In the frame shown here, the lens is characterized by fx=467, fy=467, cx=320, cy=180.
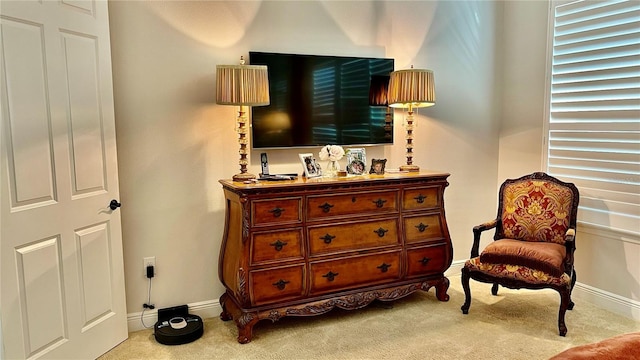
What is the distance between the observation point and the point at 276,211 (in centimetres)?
297

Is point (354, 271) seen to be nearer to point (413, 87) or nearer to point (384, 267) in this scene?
point (384, 267)

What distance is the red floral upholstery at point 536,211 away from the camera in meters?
3.39

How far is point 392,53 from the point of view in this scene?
12.5 feet

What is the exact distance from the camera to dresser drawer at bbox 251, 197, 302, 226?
9.57 ft

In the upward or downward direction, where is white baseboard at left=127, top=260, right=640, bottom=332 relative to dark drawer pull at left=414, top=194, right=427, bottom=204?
downward

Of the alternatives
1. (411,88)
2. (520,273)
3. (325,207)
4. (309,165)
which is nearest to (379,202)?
(325,207)

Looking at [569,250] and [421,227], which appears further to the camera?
[421,227]

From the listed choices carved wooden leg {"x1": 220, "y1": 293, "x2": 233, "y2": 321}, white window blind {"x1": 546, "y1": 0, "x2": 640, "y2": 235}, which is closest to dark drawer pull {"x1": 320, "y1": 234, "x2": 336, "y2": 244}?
carved wooden leg {"x1": 220, "y1": 293, "x2": 233, "y2": 321}

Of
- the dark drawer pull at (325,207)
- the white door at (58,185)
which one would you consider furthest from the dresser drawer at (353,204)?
the white door at (58,185)

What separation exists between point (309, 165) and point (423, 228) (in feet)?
3.26

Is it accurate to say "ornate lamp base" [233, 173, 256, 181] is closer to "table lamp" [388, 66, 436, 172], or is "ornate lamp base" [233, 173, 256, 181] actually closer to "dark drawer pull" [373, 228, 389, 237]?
"dark drawer pull" [373, 228, 389, 237]

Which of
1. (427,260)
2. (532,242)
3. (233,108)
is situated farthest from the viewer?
(427,260)

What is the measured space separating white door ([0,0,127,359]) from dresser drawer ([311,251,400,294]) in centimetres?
127

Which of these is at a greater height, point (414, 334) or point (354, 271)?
point (354, 271)
